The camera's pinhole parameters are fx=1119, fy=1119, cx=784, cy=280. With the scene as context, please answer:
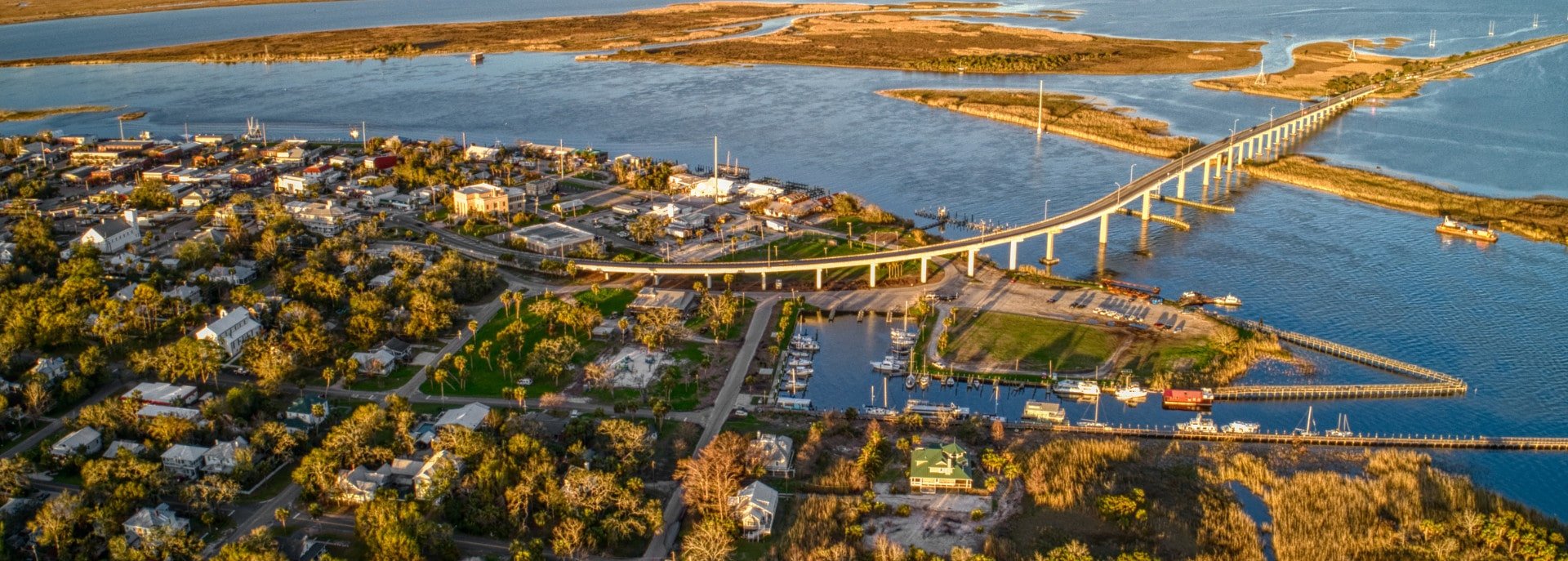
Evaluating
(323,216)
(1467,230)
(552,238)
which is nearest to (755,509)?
(552,238)

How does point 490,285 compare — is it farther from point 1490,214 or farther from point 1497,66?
point 1497,66

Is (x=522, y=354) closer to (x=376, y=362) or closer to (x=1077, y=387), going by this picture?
(x=376, y=362)

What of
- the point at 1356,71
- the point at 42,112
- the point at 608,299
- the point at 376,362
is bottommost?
the point at 376,362

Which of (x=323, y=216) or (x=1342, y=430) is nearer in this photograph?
(x=1342, y=430)

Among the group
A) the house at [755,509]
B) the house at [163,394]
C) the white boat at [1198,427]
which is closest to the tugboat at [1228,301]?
the white boat at [1198,427]

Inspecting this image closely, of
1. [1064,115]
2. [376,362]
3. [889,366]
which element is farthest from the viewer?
[1064,115]

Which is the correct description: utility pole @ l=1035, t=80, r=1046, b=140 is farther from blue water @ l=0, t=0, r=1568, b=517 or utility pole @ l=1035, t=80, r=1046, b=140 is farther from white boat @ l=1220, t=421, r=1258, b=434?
white boat @ l=1220, t=421, r=1258, b=434
